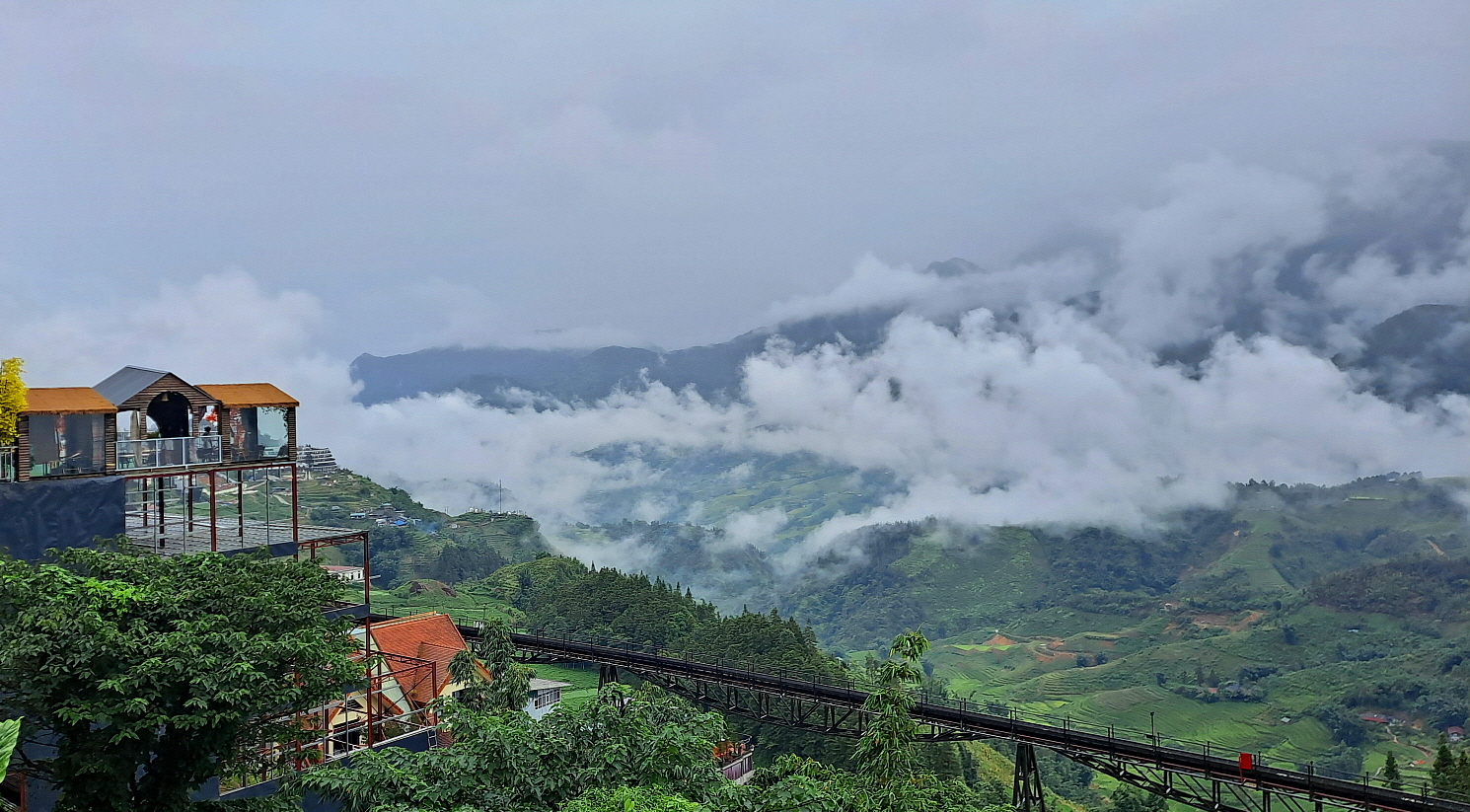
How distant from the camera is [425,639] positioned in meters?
41.8

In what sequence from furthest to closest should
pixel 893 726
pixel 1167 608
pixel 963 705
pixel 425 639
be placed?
pixel 1167 608
pixel 425 639
pixel 963 705
pixel 893 726

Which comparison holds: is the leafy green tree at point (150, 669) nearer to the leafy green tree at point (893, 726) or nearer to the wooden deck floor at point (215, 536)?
the wooden deck floor at point (215, 536)

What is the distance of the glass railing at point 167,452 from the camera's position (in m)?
21.5

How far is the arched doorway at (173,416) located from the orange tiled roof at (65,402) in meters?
1.52

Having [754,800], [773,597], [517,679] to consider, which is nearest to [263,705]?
[754,800]

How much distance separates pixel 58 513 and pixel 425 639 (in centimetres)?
2353

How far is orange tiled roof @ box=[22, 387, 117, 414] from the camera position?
20000 millimetres

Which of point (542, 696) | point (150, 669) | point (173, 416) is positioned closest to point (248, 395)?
point (173, 416)

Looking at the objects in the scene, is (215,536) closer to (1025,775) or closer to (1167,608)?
(1025,775)

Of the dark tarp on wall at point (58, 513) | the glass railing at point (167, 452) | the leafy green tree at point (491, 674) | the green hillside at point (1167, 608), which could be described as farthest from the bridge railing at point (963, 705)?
the dark tarp on wall at point (58, 513)

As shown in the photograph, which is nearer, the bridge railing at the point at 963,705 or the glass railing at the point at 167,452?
the glass railing at the point at 167,452

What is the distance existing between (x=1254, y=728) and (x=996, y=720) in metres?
88.3

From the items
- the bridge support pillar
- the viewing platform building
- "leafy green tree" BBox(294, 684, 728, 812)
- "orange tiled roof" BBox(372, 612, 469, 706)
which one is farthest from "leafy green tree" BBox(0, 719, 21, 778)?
"orange tiled roof" BBox(372, 612, 469, 706)

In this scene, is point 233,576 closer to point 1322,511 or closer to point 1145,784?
point 1145,784
